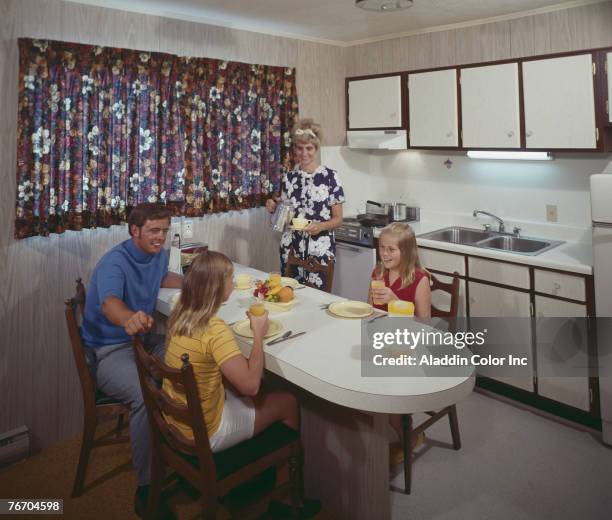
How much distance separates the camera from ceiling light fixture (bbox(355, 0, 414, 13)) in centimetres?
267

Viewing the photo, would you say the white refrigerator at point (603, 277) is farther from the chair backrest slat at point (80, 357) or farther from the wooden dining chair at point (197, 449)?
the chair backrest slat at point (80, 357)

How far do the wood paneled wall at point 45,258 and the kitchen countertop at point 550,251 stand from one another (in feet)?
6.74

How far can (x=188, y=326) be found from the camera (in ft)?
5.98

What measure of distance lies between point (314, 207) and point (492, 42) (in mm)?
1772

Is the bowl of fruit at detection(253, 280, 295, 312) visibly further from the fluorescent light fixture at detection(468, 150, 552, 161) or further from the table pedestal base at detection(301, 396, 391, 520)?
the fluorescent light fixture at detection(468, 150, 552, 161)

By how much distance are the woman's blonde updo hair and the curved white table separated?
1449mm

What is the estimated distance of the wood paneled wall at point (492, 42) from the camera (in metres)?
3.17

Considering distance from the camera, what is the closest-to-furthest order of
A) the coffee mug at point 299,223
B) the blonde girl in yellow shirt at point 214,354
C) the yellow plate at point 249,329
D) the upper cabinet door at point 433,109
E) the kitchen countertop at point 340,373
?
the kitchen countertop at point 340,373 → the blonde girl in yellow shirt at point 214,354 → the yellow plate at point 249,329 → the coffee mug at point 299,223 → the upper cabinet door at point 433,109

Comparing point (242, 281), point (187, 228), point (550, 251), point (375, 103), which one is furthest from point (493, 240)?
point (187, 228)

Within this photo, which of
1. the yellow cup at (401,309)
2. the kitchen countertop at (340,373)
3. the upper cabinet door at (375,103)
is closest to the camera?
the kitchen countertop at (340,373)

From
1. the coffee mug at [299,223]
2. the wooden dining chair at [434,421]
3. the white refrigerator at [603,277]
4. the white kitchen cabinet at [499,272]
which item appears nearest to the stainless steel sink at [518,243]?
the white kitchen cabinet at [499,272]

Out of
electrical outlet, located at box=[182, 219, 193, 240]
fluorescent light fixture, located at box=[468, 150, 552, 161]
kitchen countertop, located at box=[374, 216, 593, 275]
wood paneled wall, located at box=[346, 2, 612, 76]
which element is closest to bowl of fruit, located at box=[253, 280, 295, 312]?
electrical outlet, located at box=[182, 219, 193, 240]

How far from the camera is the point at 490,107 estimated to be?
138 inches

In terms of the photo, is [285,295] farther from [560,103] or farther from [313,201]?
[560,103]
